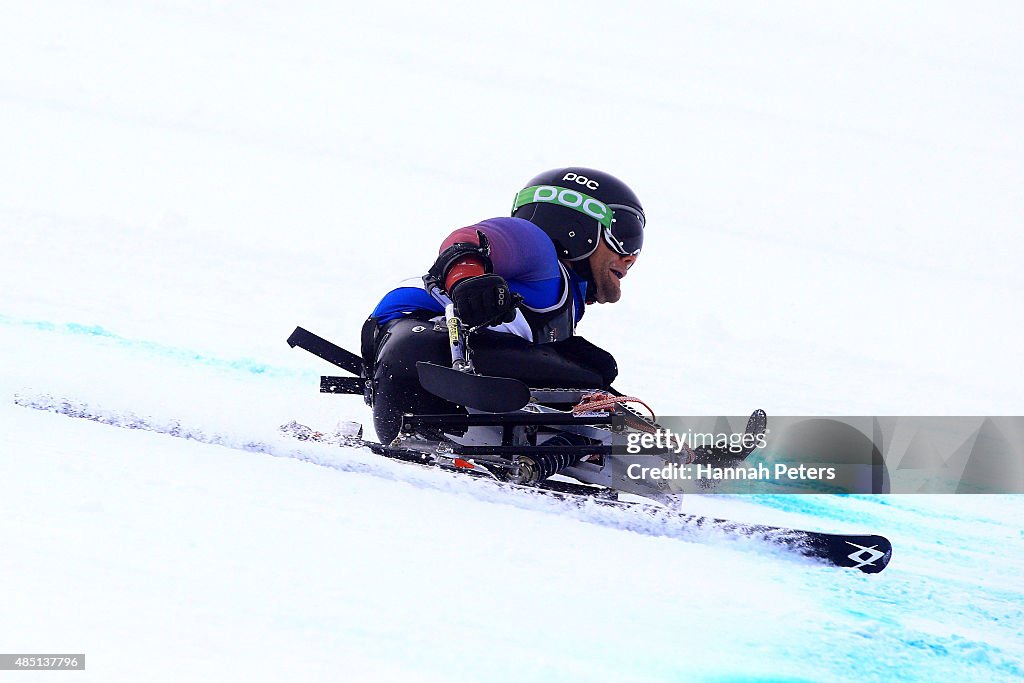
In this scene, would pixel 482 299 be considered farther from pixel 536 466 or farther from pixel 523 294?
pixel 536 466

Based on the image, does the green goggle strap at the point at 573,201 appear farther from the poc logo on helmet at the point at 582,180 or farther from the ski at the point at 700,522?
the ski at the point at 700,522

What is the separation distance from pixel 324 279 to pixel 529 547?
10.6m

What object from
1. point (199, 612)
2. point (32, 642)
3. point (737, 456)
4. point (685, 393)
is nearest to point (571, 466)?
point (737, 456)

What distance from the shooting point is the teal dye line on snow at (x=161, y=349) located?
25.6 ft

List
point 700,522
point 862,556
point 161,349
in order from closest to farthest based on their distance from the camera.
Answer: point 862,556 → point 700,522 → point 161,349

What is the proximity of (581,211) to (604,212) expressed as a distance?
0.12 m

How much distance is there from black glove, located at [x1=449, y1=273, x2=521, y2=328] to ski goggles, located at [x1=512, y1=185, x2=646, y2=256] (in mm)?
968

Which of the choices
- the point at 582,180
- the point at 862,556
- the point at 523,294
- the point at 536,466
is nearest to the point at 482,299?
the point at 523,294

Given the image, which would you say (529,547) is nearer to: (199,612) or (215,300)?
(199,612)

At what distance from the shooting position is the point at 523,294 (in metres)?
4.62

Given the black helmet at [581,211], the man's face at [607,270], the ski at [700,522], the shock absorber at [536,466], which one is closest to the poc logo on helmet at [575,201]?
the black helmet at [581,211]

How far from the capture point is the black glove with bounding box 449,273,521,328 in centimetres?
410
